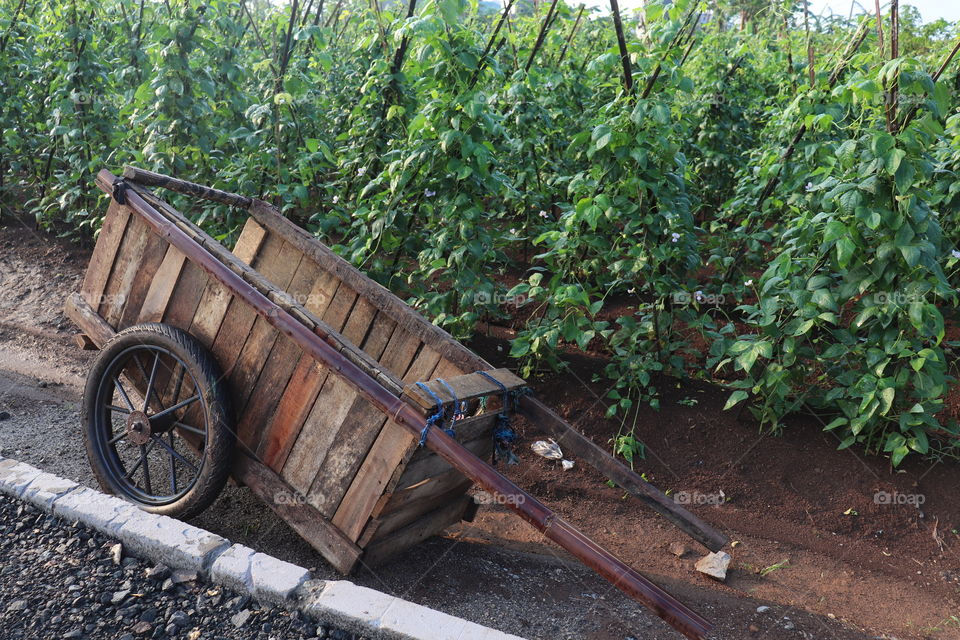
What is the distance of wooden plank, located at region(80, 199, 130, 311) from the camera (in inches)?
131

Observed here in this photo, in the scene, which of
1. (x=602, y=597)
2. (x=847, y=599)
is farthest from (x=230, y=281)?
(x=847, y=599)

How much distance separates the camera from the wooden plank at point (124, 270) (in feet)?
10.6

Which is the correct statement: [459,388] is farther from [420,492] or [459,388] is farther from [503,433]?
[420,492]

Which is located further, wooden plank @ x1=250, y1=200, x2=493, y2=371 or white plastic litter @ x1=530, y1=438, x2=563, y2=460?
white plastic litter @ x1=530, y1=438, x2=563, y2=460

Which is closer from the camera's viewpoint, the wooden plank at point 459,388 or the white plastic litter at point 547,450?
the wooden plank at point 459,388

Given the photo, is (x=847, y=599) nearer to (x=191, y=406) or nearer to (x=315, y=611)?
(x=315, y=611)

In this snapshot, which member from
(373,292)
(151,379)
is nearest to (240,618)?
(151,379)

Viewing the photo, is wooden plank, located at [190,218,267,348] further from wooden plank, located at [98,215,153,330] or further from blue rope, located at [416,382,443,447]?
blue rope, located at [416,382,443,447]

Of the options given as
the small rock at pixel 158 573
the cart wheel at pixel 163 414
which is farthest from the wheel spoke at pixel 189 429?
the small rock at pixel 158 573

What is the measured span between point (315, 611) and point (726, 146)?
17.4 ft
